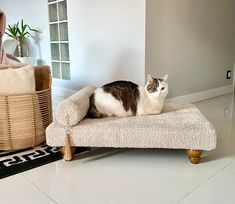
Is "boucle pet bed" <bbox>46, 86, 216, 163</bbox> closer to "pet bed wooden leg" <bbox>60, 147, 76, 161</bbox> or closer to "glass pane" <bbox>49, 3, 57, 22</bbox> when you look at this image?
"pet bed wooden leg" <bbox>60, 147, 76, 161</bbox>

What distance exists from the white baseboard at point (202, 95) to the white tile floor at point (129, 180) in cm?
122

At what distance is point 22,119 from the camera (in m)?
1.57

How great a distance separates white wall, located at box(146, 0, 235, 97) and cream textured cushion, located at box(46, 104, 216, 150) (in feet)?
3.83

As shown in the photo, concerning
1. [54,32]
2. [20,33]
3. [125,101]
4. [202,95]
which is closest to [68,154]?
[125,101]

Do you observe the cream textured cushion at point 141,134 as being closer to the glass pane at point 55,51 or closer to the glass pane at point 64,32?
the glass pane at point 64,32

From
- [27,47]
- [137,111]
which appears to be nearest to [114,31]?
[137,111]

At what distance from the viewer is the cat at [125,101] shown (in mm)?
1587

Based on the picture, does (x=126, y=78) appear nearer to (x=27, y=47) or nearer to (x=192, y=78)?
(x=192, y=78)

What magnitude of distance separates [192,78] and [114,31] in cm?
108

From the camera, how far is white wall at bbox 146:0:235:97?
2.48 meters

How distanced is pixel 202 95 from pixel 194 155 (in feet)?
6.30

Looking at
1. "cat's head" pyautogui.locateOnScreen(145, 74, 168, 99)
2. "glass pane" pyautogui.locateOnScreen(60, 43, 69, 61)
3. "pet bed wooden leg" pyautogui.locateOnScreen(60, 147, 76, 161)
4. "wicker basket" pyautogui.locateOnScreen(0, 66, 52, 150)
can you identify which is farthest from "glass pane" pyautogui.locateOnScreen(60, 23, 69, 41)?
"pet bed wooden leg" pyautogui.locateOnScreen(60, 147, 76, 161)

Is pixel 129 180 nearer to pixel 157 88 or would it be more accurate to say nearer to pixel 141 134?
pixel 141 134

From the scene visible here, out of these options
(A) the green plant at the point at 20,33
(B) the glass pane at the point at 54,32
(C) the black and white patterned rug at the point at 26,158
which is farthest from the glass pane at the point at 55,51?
(C) the black and white patterned rug at the point at 26,158
